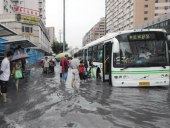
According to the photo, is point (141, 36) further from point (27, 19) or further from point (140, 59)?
point (27, 19)

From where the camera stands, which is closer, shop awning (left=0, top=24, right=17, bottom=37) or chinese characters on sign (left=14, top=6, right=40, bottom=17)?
shop awning (left=0, top=24, right=17, bottom=37)

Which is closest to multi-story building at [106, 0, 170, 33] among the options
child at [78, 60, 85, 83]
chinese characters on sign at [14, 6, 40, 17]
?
chinese characters on sign at [14, 6, 40, 17]

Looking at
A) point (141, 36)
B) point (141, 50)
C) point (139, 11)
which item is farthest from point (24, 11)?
point (139, 11)

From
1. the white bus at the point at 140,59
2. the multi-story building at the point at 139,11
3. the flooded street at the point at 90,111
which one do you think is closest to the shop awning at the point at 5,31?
Answer: the flooded street at the point at 90,111

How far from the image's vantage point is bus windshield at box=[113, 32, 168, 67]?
1444 centimetres

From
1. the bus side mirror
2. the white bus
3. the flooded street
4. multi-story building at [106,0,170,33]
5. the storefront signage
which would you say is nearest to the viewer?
the flooded street

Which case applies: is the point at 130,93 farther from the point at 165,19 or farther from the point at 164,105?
the point at 165,19

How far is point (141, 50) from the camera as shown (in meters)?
14.5

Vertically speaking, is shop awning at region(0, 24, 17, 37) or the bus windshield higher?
shop awning at region(0, 24, 17, 37)

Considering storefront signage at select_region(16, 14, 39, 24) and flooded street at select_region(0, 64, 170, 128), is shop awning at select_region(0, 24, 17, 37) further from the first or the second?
storefront signage at select_region(16, 14, 39, 24)

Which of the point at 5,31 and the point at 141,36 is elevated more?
the point at 5,31

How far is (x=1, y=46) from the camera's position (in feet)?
60.7

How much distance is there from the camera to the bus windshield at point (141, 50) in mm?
14438

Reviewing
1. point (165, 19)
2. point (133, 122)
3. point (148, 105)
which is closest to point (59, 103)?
point (148, 105)
